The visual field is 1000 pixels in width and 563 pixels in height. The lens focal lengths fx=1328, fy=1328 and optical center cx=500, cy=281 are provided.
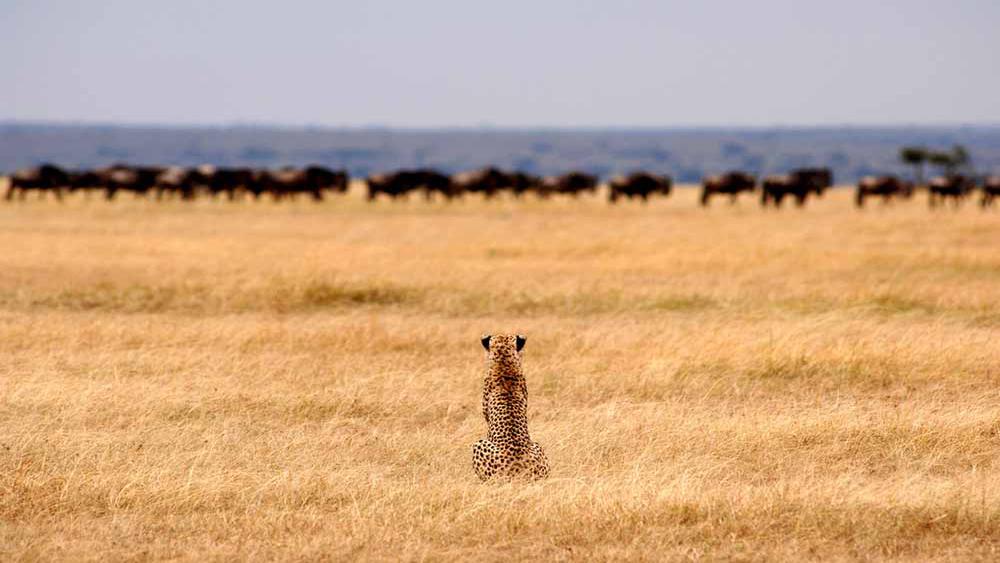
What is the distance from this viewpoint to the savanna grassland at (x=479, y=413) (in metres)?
8.34

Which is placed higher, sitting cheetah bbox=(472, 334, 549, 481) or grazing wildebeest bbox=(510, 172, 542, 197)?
sitting cheetah bbox=(472, 334, 549, 481)

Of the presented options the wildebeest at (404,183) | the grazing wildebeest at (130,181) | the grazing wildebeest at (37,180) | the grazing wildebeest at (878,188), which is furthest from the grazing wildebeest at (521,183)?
the grazing wildebeest at (37,180)

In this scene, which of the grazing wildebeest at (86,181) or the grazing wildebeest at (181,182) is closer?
the grazing wildebeest at (181,182)

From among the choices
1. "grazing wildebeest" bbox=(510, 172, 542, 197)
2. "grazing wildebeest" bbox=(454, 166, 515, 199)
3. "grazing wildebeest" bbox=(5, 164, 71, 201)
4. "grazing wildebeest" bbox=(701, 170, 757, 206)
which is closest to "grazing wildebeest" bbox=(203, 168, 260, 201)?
"grazing wildebeest" bbox=(5, 164, 71, 201)

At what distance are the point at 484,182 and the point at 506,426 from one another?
220 feet

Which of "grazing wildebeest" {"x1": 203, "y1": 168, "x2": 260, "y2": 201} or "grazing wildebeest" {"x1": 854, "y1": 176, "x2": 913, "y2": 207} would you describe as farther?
"grazing wildebeest" {"x1": 203, "y1": 168, "x2": 260, "y2": 201}

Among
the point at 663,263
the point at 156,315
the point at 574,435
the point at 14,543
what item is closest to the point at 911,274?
the point at 663,263

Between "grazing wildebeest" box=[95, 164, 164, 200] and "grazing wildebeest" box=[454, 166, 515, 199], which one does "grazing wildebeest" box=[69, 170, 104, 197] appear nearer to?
"grazing wildebeest" box=[95, 164, 164, 200]

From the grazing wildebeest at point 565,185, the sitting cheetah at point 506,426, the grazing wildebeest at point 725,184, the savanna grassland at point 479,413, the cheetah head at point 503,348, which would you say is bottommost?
the grazing wildebeest at point 565,185

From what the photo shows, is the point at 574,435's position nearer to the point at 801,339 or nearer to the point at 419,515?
the point at 419,515

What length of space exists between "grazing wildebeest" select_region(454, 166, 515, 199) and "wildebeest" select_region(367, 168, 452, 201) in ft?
4.38

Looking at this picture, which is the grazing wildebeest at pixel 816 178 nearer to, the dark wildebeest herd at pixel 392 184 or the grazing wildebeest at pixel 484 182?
the dark wildebeest herd at pixel 392 184

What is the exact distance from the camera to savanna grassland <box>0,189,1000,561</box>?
8344 millimetres

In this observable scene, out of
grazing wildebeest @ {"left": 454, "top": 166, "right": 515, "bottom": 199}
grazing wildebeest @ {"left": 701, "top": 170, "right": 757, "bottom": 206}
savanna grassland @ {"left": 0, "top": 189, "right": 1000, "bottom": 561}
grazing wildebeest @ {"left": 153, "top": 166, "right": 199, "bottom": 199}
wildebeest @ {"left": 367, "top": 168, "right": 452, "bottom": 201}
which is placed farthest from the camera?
grazing wildebeest @ {"left": 454, "top": 166, "right": 515, "bottom": 199}
